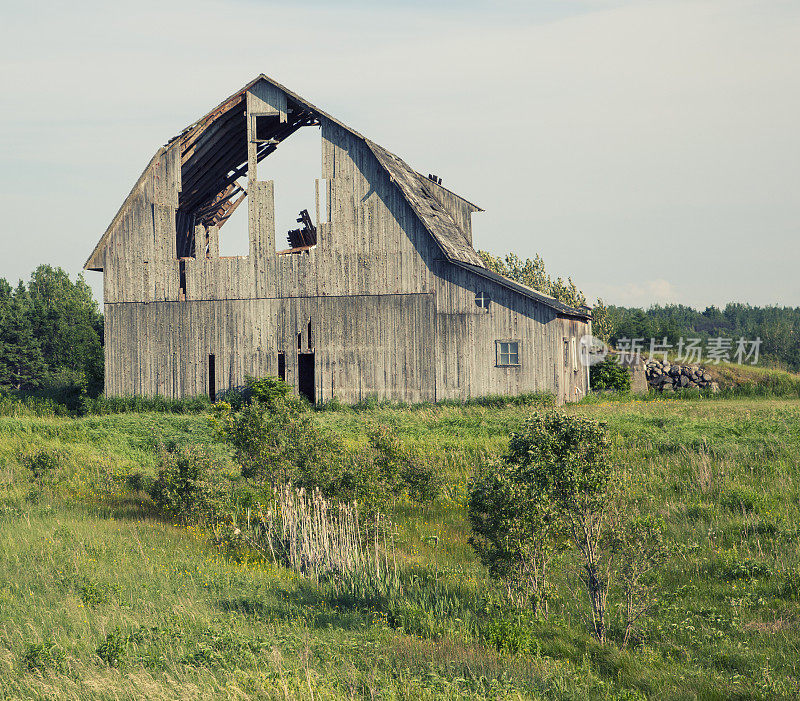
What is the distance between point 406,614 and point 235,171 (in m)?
29.0

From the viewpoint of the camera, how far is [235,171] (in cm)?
3512

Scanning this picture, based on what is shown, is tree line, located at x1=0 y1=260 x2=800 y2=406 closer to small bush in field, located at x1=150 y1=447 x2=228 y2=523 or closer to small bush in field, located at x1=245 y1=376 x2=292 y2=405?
small bush in field, located at x1=245 y1=376 x2=292 y2=405

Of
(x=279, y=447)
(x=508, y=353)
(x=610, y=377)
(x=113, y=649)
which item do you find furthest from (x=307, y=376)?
(x=113, y=649)

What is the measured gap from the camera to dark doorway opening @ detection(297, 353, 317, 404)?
3194 cm

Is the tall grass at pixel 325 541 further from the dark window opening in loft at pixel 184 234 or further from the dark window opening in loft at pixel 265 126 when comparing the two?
the dark window opening in loft at pixel 184 234

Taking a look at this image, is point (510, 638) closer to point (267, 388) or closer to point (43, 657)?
point (43, 657)

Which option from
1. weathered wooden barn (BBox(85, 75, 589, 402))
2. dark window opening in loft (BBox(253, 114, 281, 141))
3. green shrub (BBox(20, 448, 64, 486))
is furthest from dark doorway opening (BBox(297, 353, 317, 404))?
green shrub (BBox(20, 448, 64, 486))

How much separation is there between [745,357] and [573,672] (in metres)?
60.5

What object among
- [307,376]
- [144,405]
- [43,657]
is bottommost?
[43,657]

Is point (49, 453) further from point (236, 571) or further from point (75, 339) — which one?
point (75, 339)

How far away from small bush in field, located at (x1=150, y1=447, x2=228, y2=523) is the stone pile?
31426 millimetres


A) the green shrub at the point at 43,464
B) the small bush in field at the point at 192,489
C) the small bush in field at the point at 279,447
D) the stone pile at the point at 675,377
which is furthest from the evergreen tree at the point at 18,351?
the small bush in field at the point at 279,447

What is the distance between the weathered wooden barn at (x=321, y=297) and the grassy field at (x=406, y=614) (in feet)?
36.4

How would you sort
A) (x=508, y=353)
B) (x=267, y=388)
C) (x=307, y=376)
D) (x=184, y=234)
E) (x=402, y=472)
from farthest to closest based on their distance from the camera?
1. (x=184, y=234)
2. (x=307, y=376)
3. (x=267, y=388)
4. (x=508, y=353)
5. (x=402, y=472)
